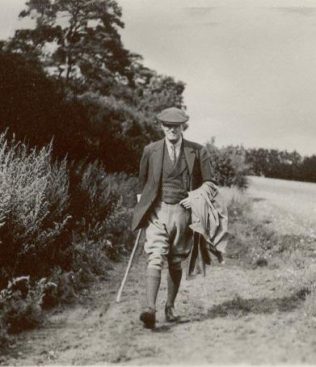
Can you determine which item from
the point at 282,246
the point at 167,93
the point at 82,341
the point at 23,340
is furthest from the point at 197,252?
the point at 167,93

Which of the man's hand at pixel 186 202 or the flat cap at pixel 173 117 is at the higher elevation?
the flat cap at pixel 173 117

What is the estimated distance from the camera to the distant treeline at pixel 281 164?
57.1 feet

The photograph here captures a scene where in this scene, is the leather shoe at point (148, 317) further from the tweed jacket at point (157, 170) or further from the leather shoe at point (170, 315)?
the tweed jacket at point (157, 170)

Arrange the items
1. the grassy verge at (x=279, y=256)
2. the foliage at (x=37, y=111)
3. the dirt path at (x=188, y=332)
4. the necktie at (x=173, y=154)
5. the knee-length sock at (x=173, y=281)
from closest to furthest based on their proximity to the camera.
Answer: the dirt path at (x=188, y=332) → the necktie at (x=173, y=154) → the knee-length sock at (x=173, y=281) → the grassy verge at (x=279, y=256) → the foliage at (x=37, y=111)

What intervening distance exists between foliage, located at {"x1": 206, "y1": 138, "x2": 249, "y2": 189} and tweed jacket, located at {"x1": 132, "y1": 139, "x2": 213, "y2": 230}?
1566 cm

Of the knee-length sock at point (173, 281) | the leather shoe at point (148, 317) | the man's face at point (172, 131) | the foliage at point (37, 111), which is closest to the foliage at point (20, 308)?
the leather shoe at point (148, 317)

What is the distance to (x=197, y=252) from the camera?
600 centimetres

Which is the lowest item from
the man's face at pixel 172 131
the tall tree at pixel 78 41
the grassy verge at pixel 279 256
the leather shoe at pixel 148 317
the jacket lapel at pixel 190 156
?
the leather shoe at pixel 148 317

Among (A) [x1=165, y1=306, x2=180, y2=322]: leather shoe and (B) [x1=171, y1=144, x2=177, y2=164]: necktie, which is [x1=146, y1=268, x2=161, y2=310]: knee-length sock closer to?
(A) [x1=165, y1=306, x2=180, y2=322]: leather shoe

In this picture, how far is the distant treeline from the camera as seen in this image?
17.4 meters

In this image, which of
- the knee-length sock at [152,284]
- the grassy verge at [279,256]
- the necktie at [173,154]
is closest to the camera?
the knee-length sock at [152,284]

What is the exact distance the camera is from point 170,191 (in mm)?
5711

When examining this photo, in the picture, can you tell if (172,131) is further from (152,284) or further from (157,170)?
(152,284)

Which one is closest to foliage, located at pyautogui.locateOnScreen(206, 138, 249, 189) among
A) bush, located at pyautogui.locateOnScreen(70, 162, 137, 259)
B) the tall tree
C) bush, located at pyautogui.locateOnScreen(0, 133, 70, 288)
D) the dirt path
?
the tall tree
